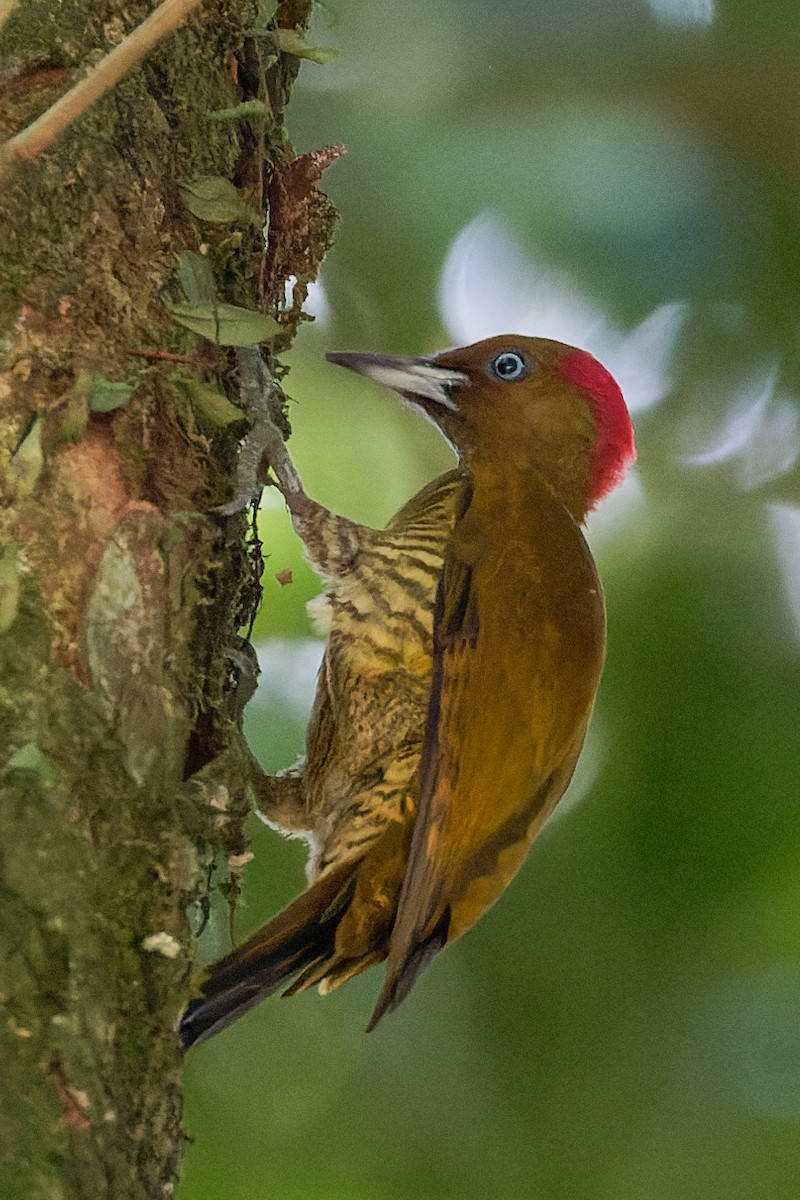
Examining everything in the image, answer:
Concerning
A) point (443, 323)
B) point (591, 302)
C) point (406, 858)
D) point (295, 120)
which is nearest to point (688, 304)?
point (591, 302)

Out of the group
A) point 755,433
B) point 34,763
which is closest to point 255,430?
point 34,763

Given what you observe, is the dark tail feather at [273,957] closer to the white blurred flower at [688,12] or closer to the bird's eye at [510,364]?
the bird's eye at [510,364]

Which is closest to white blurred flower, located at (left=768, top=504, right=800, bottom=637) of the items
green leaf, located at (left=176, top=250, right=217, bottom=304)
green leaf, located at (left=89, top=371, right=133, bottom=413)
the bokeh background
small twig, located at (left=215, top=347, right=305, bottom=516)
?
the bokeh background

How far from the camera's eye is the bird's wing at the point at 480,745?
1.37 m

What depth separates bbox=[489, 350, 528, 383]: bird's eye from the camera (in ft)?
6.07

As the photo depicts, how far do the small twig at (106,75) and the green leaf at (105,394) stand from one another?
199 millimetres

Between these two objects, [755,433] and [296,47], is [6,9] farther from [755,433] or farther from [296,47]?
[755,433]

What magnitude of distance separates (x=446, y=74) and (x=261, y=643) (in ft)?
4.00

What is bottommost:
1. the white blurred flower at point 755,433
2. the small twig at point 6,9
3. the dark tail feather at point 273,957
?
the dark tail feather at point 273,957

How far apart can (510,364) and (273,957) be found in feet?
3.29

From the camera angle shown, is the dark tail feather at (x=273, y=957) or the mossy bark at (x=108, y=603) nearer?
the mossy bark at (x=108, y=603)

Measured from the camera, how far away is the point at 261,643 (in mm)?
2047

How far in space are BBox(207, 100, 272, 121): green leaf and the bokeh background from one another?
78 centimetres

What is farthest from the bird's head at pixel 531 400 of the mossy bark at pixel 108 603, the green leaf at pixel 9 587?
the green leaf at pixel 9 587
